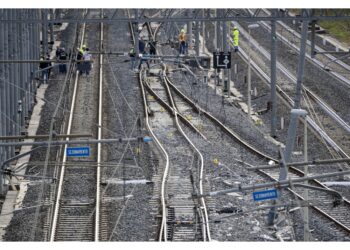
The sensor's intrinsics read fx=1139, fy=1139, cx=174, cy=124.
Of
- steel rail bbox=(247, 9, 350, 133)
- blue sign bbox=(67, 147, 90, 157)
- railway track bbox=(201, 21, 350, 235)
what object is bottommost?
railway track bbox=(201, 21, 350, 235)

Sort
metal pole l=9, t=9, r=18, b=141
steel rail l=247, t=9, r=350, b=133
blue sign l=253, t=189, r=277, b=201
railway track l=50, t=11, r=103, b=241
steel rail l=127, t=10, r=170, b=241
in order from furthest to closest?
1. steel rail l=247, t=9, r=350, b=133
2. metal pole l=9, t=9, r=18, b=141
3. railway track l=50, t=11, r=103, b=241
4. steel rail l=127, t=10, r=170, b=241
5. blue sign l=253, t=189, r=277, b=201

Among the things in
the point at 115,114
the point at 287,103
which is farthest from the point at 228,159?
→ the point at 287,103

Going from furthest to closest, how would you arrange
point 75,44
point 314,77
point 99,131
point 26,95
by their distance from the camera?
1. point 75,44
2. point 314,77
3. point 26,95
4. point 99,131

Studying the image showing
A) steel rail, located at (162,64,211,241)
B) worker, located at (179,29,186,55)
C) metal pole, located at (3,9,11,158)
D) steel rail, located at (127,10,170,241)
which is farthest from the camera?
worker, located at (179,29,186,55)

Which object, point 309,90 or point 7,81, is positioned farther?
point 309,90

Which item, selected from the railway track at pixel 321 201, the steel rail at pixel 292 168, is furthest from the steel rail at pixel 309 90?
the railway track at pixel 321 201

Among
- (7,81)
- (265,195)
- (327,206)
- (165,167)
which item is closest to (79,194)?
(165,167)

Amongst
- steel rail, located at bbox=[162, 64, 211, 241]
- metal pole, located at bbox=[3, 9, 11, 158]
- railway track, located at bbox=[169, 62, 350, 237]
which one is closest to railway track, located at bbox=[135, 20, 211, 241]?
steel rail, located at bbox=[162, 64, 211, 241]

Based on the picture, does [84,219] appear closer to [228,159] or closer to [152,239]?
[152,239]

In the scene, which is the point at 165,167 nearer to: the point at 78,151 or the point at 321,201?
the point at 321,201

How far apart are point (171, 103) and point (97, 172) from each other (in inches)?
393

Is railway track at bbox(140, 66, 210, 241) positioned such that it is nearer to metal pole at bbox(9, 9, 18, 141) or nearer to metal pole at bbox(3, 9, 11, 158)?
metal pole at bbox(9, 9, 18, 141)

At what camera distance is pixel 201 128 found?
3534 cm

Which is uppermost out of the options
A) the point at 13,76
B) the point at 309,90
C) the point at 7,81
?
the point at 7,81
